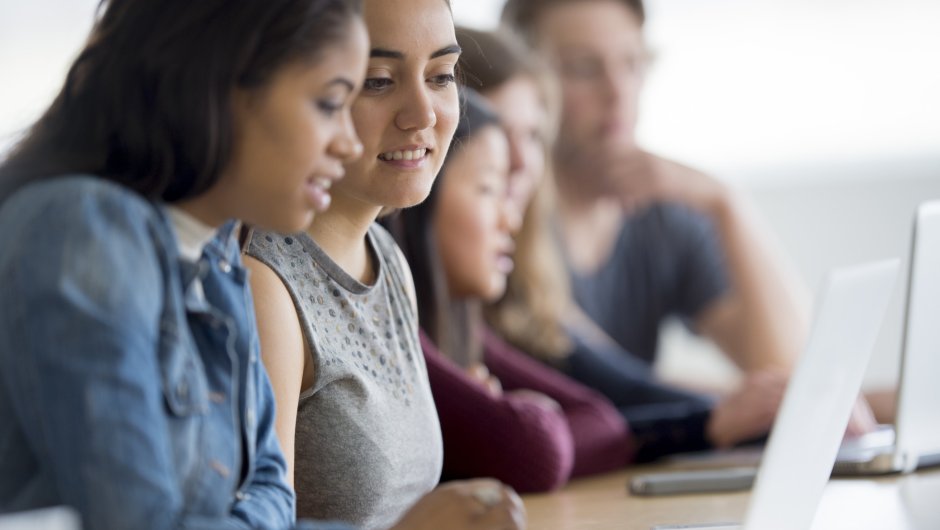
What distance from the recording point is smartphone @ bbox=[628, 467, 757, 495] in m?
1.43

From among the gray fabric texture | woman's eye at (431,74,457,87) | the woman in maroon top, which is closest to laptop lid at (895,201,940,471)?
the woman in maroon top

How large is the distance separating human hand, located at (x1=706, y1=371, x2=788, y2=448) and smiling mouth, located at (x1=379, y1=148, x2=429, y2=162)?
0.92m

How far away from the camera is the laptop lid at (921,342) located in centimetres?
132

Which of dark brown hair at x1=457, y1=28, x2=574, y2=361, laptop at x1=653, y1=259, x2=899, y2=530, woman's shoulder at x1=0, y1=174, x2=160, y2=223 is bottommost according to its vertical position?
dark brown hair at x1=457, y1=28, x2=574, y2=361

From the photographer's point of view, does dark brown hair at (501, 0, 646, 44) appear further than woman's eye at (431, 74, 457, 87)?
Yes

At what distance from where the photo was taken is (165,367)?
725mm

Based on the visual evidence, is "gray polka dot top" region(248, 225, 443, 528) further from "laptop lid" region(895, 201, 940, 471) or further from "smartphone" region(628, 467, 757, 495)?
"laptop lid" region(895, 201, 940, 471)

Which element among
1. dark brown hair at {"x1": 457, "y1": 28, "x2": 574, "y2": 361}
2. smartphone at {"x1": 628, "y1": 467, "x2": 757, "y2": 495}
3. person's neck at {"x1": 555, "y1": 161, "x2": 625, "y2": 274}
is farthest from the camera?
person's neck at {"x1": 555, "y1": 161, "x2": 625, "y2": 274}

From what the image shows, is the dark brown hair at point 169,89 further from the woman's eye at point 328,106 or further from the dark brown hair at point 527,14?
the dark brown hair at point 527,14

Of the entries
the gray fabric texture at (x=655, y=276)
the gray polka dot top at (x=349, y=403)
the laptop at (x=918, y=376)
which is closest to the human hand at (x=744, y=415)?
the laptop at (x=918, y=376)

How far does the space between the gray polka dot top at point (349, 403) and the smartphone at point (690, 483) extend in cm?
38

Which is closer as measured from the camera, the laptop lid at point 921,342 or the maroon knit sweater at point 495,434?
the laptop lid at point 921,342

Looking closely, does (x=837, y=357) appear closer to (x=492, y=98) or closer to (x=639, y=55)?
(x=492, y=98)

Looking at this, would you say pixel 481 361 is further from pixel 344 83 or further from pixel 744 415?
pixel 344 83
